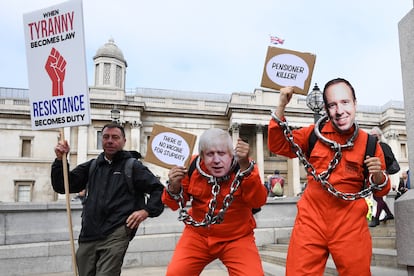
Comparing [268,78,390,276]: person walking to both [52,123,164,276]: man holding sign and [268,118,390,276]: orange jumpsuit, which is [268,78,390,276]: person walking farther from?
[52,123,164,276]: man holding sign

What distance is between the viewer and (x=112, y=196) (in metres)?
3.88

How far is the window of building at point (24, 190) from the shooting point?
116 feet

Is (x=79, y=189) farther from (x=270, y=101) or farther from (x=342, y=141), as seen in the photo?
(x=270, y=101)

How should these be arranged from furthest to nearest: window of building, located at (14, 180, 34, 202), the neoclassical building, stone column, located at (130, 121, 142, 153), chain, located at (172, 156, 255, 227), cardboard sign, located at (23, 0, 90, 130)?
stone column, located at (130, 121, 142, 153) → the neoclassical building → window of building, located at (14, 180, 34, 202) → cardboard sign, located at (23, 0, 90, 130) → chain, located at (172, 156, 255, 227)

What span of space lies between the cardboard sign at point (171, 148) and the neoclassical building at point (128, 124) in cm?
3182

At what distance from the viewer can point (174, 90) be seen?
48.5 m

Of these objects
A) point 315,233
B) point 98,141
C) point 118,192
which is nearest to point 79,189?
point 118,192

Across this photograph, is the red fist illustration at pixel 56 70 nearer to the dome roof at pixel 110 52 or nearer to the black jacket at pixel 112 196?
the black jacket at pixel 112 196

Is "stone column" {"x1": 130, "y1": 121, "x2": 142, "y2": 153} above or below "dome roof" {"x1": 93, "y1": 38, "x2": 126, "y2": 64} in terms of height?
below

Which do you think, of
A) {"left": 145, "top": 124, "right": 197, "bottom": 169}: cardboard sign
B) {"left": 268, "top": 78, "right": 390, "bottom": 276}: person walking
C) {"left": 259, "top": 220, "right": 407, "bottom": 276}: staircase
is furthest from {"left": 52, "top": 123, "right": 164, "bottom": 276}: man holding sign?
{"left": 259, "top": 220, "right": 407, "bottom": 276}: staircase

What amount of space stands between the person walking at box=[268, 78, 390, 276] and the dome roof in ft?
138

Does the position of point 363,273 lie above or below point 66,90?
below

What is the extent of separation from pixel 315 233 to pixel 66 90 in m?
2.86

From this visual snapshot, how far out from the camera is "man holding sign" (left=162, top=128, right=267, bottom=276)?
300cm
